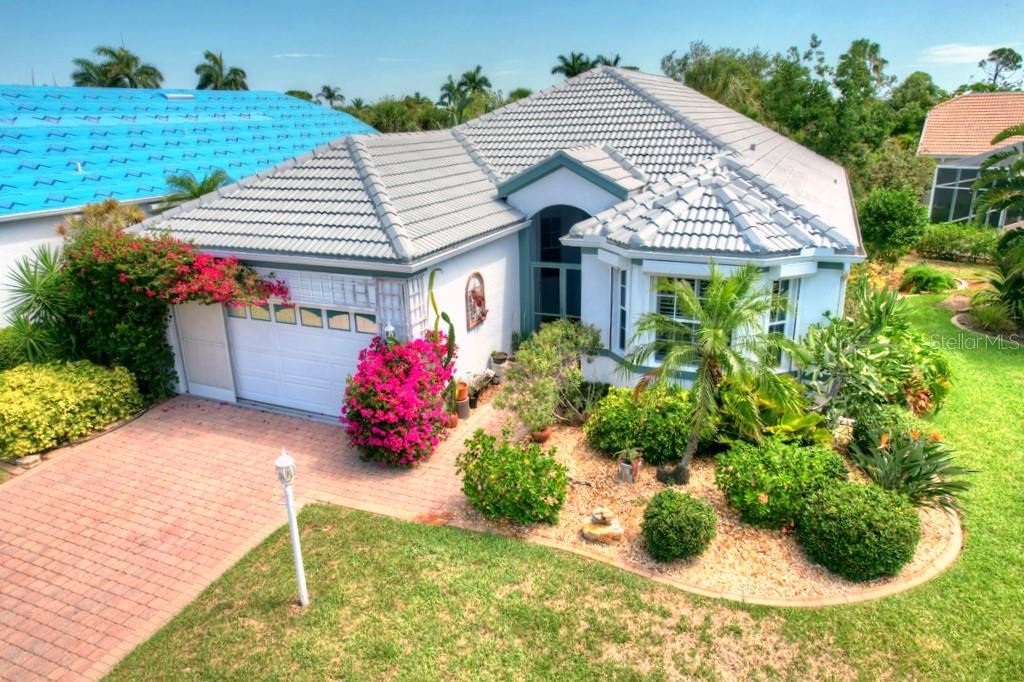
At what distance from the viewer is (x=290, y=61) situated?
6969 cm

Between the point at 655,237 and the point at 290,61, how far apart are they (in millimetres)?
67995

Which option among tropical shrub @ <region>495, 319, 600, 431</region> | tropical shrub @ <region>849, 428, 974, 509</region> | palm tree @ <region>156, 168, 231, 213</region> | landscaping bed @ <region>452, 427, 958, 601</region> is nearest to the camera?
landscaping bed @ <region>452, 427, 958, 601</region>

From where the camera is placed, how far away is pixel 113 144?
19.9m

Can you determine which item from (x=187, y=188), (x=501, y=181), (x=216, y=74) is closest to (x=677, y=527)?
(x=501, y=181)

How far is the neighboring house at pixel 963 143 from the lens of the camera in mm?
31312

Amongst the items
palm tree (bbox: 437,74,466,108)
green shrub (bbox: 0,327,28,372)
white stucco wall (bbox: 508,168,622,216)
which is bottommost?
green shrub (bbox: 0,327,28,372)

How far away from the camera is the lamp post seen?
308 inches

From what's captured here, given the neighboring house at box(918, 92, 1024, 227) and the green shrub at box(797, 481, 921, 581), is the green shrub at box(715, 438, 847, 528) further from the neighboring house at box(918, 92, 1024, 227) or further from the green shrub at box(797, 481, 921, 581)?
the neighboring house at box(918, 92, 1024, 227)

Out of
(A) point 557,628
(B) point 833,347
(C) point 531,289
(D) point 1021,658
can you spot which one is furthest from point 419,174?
(D) point 1021,658

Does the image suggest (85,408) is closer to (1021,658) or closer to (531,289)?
(531,289)

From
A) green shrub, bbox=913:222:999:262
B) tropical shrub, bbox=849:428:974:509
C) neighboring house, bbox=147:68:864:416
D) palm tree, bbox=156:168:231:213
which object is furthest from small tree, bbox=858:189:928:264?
palm tree, bbox=156:168:231:213

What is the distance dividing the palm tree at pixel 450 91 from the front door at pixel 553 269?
4765 centimetres

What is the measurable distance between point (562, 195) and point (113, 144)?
45.2 ft

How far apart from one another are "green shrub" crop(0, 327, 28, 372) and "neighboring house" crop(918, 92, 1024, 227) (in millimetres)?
34653
